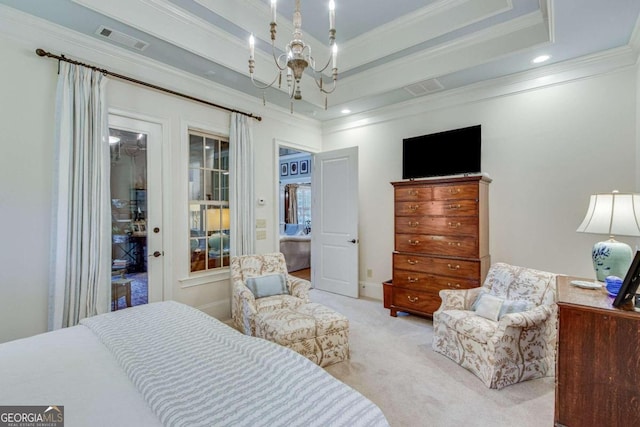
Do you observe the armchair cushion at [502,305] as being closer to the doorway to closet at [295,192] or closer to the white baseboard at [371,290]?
the white baseboard at [371,290]

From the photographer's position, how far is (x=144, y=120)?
305 centimetres

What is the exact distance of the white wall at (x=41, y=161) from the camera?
231 centimetres

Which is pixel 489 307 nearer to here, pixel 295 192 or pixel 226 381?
pixel 226 381

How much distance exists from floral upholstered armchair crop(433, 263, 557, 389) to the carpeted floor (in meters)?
0.10

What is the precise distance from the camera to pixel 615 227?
1946 mm

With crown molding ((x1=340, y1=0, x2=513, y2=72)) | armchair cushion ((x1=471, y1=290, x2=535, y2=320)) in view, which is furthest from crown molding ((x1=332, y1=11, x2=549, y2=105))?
armchair cushion ((x1=471, y1=290, x2=535, y2=320))

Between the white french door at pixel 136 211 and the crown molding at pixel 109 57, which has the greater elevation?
the crown molding at pixel 109 57

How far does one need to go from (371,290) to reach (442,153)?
229cm

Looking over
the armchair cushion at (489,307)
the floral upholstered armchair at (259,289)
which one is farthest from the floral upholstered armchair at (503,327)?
the floral upholstered armchair at (259,289)

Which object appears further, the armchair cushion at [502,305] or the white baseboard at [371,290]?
the white baseboard at [371,290]

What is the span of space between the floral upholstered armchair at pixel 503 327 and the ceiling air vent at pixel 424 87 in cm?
225

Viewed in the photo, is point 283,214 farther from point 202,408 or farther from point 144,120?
point 202,408

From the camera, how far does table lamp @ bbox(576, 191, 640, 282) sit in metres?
1.91

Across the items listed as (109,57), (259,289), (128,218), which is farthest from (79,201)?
(259,289)
